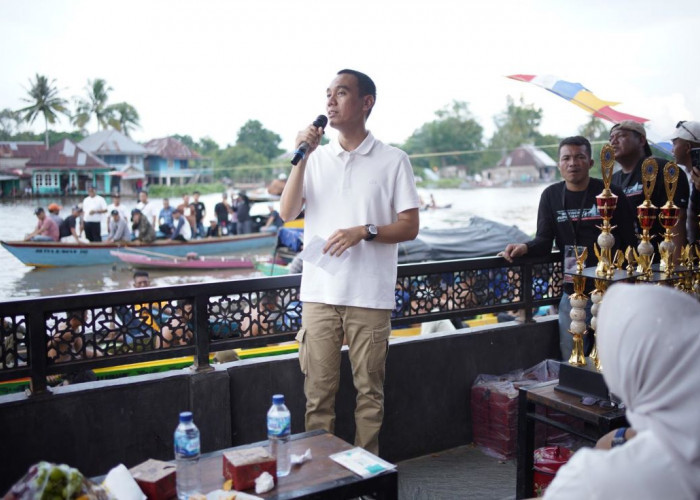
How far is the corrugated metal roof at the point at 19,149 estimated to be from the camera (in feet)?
79.7

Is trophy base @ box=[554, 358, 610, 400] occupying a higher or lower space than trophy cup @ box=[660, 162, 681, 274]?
lower

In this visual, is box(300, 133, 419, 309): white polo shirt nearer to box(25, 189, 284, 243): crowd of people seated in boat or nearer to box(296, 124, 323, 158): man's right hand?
box(296, 124, 323, 158): man's right hand

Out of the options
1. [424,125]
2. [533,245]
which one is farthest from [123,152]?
[533,245]

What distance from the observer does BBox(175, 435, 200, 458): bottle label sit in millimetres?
2240

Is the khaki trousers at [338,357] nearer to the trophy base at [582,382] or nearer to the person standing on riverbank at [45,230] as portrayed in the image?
the trophy base at [582,382]

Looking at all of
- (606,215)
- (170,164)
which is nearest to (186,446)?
(606,215)

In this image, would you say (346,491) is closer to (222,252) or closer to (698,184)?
(698,184)

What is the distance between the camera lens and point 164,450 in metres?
3.41

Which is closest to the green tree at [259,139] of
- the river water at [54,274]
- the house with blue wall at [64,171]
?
the house with blue wall at [64,171]

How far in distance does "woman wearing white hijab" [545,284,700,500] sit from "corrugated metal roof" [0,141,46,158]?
2628 cm

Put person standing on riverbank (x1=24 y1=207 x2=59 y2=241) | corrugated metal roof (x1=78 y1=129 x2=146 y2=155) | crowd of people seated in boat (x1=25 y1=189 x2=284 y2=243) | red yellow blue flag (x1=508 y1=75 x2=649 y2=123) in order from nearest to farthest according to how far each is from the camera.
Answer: red yellow blue flag (x1=508 y1=75 x2=649 y2=123)
person standing on riverbank (x1=24 y1=207 x2=59 y2=241)
crowd of people seated in boat (x1=25 y1=189 x2=284 y2=243)
corrugated metal roof (x1=78 y1=129 x2=146 y2=155)

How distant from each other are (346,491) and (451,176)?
44.5m

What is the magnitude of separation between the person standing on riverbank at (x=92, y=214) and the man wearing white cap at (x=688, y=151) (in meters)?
21.6

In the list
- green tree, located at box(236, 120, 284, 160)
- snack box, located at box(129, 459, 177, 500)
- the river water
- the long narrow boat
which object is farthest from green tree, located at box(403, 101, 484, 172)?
snack box, located at box(129, 459, 177, 500)
